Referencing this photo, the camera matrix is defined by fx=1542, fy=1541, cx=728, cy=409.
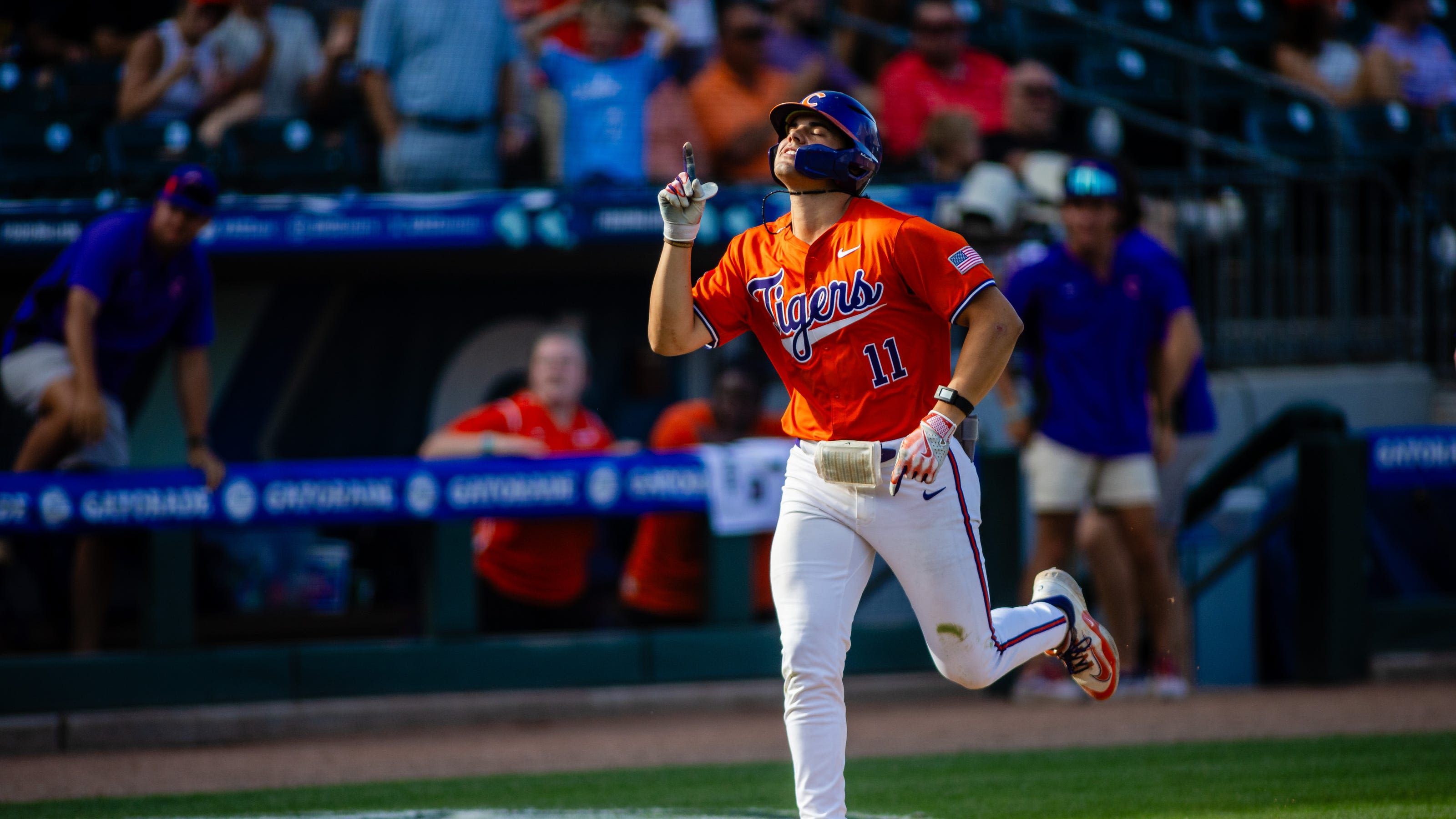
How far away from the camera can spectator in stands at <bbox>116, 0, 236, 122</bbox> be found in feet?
27.6

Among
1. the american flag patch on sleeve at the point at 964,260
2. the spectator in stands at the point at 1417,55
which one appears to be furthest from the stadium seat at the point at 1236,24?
the american flag patch on sleeve at the point at 964,260

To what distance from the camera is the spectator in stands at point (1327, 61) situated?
10969 mm

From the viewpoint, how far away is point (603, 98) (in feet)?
28.7

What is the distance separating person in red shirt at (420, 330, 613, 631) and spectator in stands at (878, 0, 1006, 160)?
3.04 m

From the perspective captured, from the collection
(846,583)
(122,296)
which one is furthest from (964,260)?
(122,296)

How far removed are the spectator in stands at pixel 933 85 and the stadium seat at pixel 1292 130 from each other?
2092 mm

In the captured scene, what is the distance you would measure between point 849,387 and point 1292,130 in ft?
25.1

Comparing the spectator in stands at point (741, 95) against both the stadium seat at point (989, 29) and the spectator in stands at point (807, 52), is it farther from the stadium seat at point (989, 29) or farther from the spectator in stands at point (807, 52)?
the stadium seat at point (989, 29)

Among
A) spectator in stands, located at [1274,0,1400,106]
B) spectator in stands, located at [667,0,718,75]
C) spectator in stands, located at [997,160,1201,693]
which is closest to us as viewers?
spectator in stands, located at [997,160,1201,693]

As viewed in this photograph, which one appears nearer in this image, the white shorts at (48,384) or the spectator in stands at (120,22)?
the white shorts at (48,384)

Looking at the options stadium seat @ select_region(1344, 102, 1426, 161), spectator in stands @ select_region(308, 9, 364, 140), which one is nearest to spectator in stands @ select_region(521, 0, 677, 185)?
spectator in stands @ select_region(308, 9, 364, 140)

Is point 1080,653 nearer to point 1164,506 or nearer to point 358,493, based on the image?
point 1164,506

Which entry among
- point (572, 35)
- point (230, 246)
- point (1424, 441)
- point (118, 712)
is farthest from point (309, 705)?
point (1424, 441)

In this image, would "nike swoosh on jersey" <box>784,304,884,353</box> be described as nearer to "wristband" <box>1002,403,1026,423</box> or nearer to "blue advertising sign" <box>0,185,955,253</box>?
"wristband" <box>1002,403,1026,423</box>
